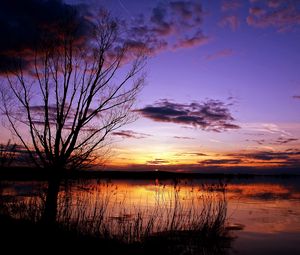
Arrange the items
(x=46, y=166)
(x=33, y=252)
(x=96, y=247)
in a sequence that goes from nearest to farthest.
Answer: (x=33, y=252)
(x=96, y=247)
(x=46, y=166)

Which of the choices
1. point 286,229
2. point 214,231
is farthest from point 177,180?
point 286,229

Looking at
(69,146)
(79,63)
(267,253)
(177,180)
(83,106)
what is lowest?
(267,253)

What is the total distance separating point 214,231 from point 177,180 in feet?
9.03

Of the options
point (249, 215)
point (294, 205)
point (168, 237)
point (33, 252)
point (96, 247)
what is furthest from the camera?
point (294, 205)

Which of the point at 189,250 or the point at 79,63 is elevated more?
the point at 79,63

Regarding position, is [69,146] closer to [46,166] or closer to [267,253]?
[46,166]

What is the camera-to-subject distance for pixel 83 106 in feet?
39.7

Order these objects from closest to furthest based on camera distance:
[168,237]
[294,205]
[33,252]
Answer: [33,252] → [168,237] → [294,205]

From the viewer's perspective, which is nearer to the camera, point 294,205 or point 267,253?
point 267,253

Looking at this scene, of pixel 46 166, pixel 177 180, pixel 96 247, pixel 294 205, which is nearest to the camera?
pixel 96 247

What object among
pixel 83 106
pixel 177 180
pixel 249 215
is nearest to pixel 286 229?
pixel 249 215

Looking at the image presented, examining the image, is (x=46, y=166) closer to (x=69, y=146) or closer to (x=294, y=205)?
(x=69, y=146)

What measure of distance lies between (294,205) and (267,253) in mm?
14721

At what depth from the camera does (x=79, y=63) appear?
1222 cm
